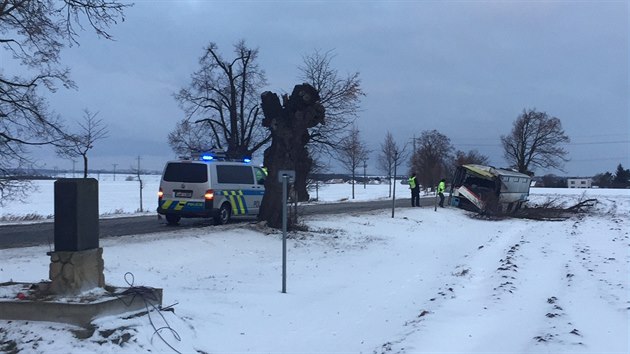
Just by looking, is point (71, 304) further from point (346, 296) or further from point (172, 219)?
point (172, 219)

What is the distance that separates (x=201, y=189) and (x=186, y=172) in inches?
29.5

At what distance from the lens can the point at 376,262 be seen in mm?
14461

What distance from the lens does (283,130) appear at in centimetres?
1688

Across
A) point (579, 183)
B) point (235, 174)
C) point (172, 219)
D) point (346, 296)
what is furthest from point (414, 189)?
point (579, 183)

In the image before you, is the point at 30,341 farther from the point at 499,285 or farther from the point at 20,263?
the point at 499,285

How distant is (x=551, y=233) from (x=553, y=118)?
65.0 metres

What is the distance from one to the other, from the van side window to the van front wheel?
0.80 metres

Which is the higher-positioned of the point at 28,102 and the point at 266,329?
the point at 28,102

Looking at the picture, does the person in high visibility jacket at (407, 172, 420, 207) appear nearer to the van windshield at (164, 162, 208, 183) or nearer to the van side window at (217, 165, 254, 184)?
the van side window at (217, 165, 254, 184)

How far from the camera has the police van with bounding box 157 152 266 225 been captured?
55.6 ft

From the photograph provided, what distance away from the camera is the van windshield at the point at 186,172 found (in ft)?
55.7

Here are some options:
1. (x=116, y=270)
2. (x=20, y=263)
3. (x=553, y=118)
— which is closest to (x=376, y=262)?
(x=116, y=270)

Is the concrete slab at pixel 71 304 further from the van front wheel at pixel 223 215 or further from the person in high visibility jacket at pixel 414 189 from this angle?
the person in high visibility jacket at pixel 414 189

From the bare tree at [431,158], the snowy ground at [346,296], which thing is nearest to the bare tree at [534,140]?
the bare tree at [431,158]
